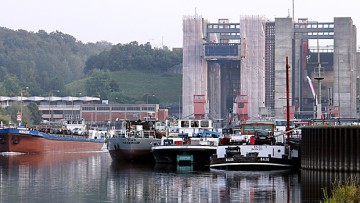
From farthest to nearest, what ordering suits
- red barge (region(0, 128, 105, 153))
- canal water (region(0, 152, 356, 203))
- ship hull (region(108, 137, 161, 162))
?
red barge (region(0, 128, 105, 153)), ship hull (region(108, 137, 161, 162)), canal water (region(0, 152, 356, 203))

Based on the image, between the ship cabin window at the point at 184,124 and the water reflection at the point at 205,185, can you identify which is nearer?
the water reflection at the point at 205,185

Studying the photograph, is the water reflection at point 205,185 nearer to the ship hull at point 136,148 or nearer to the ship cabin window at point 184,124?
the ship hull at point 136,148

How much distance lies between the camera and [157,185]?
199ft

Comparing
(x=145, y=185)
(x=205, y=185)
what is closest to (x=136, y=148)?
(x=145, y=185)

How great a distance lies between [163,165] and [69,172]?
11.6 m

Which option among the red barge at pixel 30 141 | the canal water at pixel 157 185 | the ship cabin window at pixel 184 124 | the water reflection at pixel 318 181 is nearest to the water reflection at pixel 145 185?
the canal water at pixel 157 185

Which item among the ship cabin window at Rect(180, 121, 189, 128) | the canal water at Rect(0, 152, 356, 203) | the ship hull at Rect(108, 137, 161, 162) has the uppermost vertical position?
the ship cabin window at Rect(180, 121, 189, 128)

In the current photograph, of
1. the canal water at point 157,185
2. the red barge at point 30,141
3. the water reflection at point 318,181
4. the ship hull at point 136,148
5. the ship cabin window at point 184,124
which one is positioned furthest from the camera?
Answer: the red barge at point 30,141

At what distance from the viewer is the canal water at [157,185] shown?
172 ft

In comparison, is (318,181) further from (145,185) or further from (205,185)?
(145,185)

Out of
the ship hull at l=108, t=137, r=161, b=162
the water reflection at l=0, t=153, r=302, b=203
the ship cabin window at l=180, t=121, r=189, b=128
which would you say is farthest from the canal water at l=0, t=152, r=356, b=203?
the ship cabin window at l=180, t=121, r=189, b=128

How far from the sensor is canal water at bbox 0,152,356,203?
172 feet

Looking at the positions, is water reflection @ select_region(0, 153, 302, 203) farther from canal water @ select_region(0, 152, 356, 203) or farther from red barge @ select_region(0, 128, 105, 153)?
red barge @ select_region(0, 128, 105, 153)

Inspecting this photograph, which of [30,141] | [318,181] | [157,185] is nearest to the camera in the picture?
[318,181]
